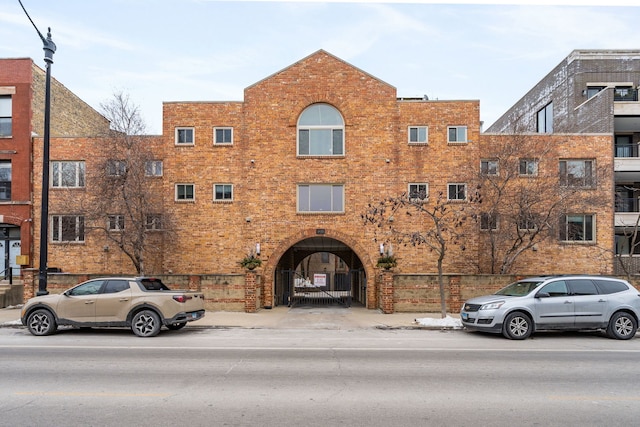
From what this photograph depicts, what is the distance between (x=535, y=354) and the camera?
955cm

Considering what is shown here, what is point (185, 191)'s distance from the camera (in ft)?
66.4

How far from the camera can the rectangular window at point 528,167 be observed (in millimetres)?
20250

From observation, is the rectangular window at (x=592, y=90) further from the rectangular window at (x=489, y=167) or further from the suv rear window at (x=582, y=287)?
the suv rear window at (x=582, y=287)

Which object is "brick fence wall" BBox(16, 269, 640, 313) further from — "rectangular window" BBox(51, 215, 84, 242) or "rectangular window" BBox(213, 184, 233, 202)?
"rectangular window" BBox(213, 184, 233, 202)

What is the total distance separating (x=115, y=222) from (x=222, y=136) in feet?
19.6

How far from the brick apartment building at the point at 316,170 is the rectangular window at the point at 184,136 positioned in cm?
5

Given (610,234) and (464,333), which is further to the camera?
(610,234)

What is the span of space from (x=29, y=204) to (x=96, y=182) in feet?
17.8

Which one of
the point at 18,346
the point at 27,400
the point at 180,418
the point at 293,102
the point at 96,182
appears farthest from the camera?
the point at 293,102

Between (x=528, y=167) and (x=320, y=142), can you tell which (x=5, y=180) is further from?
(x=528, y=167)

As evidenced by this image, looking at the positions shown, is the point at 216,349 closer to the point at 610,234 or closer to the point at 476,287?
the point at 476,287

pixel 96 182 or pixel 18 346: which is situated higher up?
pixel 96 182

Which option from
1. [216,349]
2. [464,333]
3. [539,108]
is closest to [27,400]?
[216,349]

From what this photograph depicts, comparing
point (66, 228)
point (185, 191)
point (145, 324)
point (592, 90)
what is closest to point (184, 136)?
point (185, 191)
